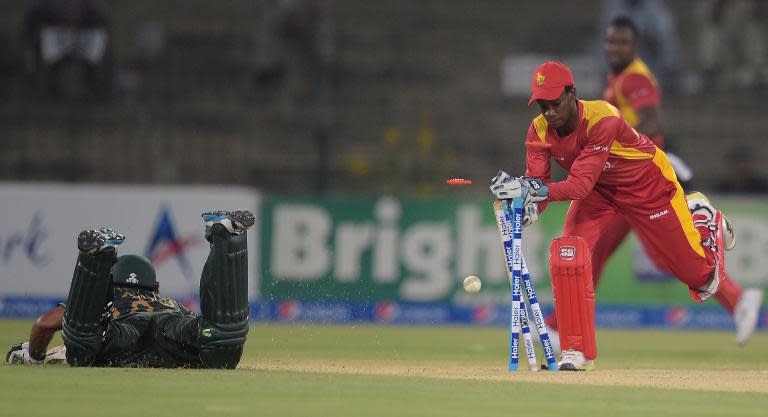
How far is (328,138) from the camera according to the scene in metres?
18.1

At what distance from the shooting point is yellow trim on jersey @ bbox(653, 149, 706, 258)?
9.10 m

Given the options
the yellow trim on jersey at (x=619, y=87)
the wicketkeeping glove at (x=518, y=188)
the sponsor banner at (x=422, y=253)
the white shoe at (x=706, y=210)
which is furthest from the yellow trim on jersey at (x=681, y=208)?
the sponsor banner at (x=422, y=253)

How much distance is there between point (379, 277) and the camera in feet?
50.1

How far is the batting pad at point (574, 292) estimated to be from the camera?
854 cm

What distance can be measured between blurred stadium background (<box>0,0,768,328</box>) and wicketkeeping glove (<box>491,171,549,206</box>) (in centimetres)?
680

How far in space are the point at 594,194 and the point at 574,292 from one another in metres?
0.90

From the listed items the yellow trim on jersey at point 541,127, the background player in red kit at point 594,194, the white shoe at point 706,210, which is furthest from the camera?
the white shoe at point 706,210

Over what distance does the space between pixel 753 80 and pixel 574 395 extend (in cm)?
1293

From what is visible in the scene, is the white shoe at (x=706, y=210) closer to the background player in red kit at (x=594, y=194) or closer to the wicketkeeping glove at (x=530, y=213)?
the background player in red kit at (x=594, y=194)

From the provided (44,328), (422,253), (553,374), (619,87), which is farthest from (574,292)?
(422,253)

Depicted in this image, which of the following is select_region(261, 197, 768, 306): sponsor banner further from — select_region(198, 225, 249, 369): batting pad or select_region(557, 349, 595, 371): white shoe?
select_region(198, 225, 249, 369): batting pad

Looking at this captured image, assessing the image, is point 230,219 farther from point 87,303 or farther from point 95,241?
point 87,303

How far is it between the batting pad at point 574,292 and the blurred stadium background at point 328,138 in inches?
255

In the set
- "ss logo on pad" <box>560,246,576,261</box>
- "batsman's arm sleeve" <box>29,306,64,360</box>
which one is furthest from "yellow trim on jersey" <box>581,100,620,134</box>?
"batsman's arm sleeve" <box>29,306,64,360</box>
